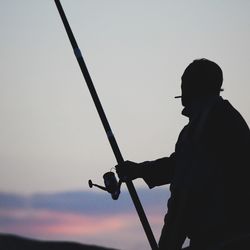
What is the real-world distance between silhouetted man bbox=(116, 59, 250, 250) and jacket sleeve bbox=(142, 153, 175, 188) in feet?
3.11

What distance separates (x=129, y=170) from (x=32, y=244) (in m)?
55.4

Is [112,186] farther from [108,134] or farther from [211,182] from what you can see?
[211,182]

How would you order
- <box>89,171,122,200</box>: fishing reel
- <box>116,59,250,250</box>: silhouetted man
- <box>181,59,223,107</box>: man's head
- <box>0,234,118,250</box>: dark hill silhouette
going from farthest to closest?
<box>0,234,118,250</box>: dark hill silhouette
<box>89,171,122,200</box>: fishing reel
<box>181,59,223,107</box>: man's head
<box>116,59,250,250</box>: silhouetted man

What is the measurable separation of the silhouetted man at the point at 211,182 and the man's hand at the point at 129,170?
3.64 ft

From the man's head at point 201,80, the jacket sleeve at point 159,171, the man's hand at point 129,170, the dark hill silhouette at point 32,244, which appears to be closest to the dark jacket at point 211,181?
the man's head at point 201,80

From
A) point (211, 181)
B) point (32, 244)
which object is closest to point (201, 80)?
point (211, 181)

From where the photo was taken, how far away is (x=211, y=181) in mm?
3926

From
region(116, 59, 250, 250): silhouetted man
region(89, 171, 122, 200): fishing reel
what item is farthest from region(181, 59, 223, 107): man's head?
region(89, 171, 122, 200): fishing reel

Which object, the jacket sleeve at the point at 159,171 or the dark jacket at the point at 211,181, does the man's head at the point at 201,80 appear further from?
the jacket sleeve at the point at 159,171

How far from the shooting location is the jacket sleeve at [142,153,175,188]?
525 centimetres

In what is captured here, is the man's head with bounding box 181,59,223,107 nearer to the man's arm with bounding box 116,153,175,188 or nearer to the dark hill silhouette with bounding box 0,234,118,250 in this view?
the man's arm with bounding box 116,153,175,188

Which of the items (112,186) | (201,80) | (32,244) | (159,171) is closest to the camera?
(201,80)

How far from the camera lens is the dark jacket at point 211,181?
384 cm

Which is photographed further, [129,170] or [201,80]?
[129,170]
